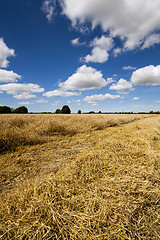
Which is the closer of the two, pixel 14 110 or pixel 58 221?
pixel 58 221

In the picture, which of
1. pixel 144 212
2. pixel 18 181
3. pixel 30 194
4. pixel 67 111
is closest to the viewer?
pixel 144 212

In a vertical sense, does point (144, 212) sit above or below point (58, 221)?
below

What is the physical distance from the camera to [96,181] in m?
1.75

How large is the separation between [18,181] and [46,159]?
1007 mm

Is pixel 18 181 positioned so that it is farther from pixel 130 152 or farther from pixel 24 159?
pixel 130 152

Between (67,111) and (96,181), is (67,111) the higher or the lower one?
the higher one

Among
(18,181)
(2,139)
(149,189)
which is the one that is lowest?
(18,181)

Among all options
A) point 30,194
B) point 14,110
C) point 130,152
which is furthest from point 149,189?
point 14,110

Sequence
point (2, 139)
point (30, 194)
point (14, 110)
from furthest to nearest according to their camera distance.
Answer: point (14, 110), point (2, 139), point (30, 194)

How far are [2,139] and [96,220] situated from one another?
3798mm

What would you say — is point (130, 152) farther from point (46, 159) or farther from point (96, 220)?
point (46, 159)

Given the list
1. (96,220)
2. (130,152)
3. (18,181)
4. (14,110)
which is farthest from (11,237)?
(14,110)

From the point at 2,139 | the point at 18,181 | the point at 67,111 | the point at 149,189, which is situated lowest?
the point at 18,181

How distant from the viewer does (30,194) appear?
4.80 ft
